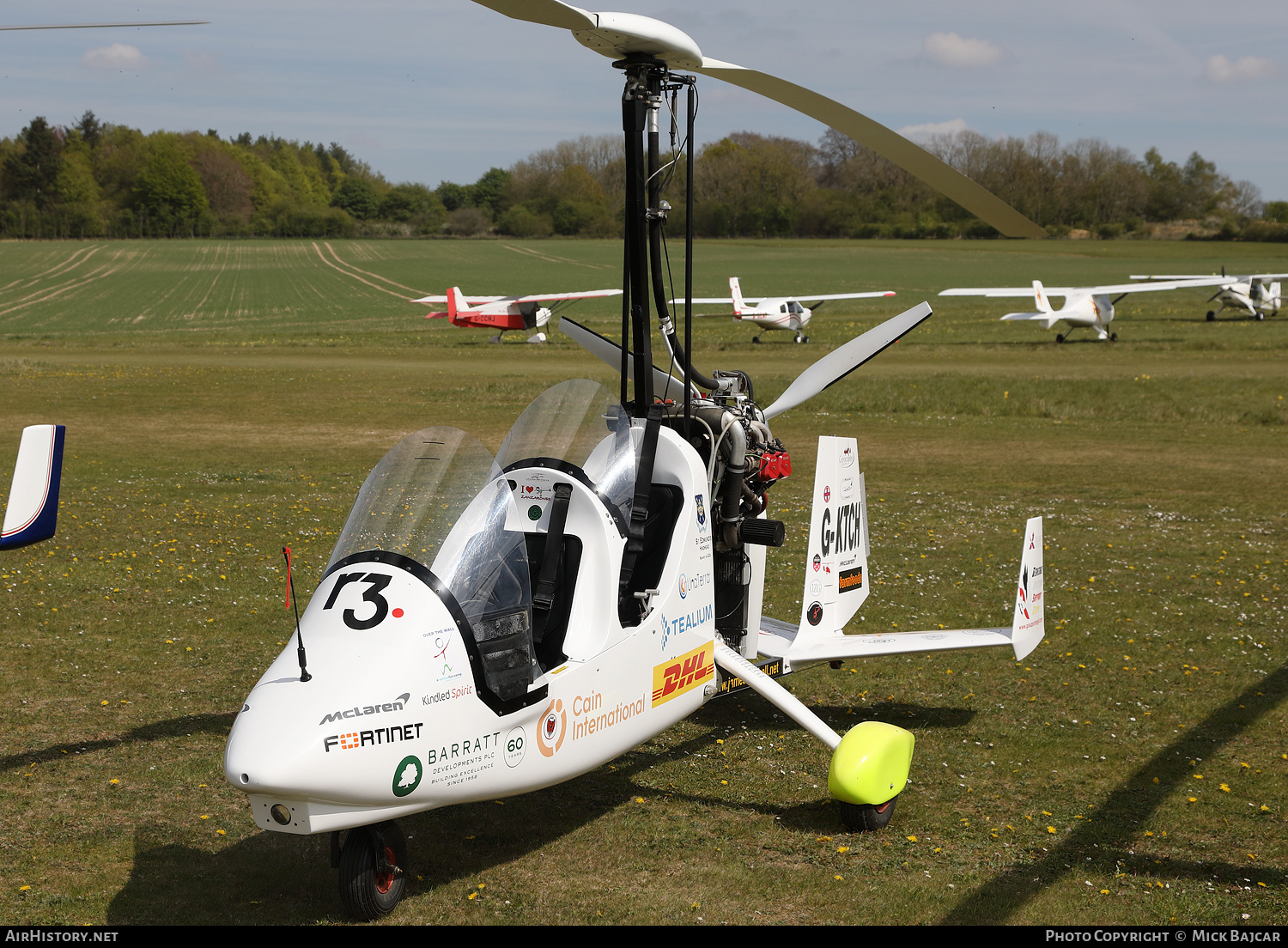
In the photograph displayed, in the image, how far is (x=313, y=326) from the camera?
57.4 meters

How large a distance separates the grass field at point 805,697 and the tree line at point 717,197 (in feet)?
375

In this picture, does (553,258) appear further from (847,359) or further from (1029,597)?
(1029,597)

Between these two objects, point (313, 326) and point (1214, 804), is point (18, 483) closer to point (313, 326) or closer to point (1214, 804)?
point (1214, 804)

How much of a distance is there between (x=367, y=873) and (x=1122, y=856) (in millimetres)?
3708

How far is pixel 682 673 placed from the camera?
5812 millimetres

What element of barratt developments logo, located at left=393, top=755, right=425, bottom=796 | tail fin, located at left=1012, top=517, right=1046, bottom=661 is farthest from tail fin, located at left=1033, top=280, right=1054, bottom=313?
barratt developments logo, located at left=393, top=755, right=425, bottom=796

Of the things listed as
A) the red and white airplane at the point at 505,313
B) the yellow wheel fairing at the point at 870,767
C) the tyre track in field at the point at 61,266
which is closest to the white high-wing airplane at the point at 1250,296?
the red and white airplane at the point at 505,313

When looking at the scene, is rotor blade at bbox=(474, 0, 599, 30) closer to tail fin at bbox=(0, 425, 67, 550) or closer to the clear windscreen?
the clear windscreen

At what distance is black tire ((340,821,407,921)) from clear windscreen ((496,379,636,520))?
1.82 meters

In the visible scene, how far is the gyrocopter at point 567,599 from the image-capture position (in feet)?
13.9

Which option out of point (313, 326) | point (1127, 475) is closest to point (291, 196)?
point (313, 326)

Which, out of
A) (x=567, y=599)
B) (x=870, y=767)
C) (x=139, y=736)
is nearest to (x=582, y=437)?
(x=567, y=599)

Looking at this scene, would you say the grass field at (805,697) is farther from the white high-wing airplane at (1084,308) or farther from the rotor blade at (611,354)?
the white high-wing airplane at (1084,308)

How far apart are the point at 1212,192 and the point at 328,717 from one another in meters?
165
